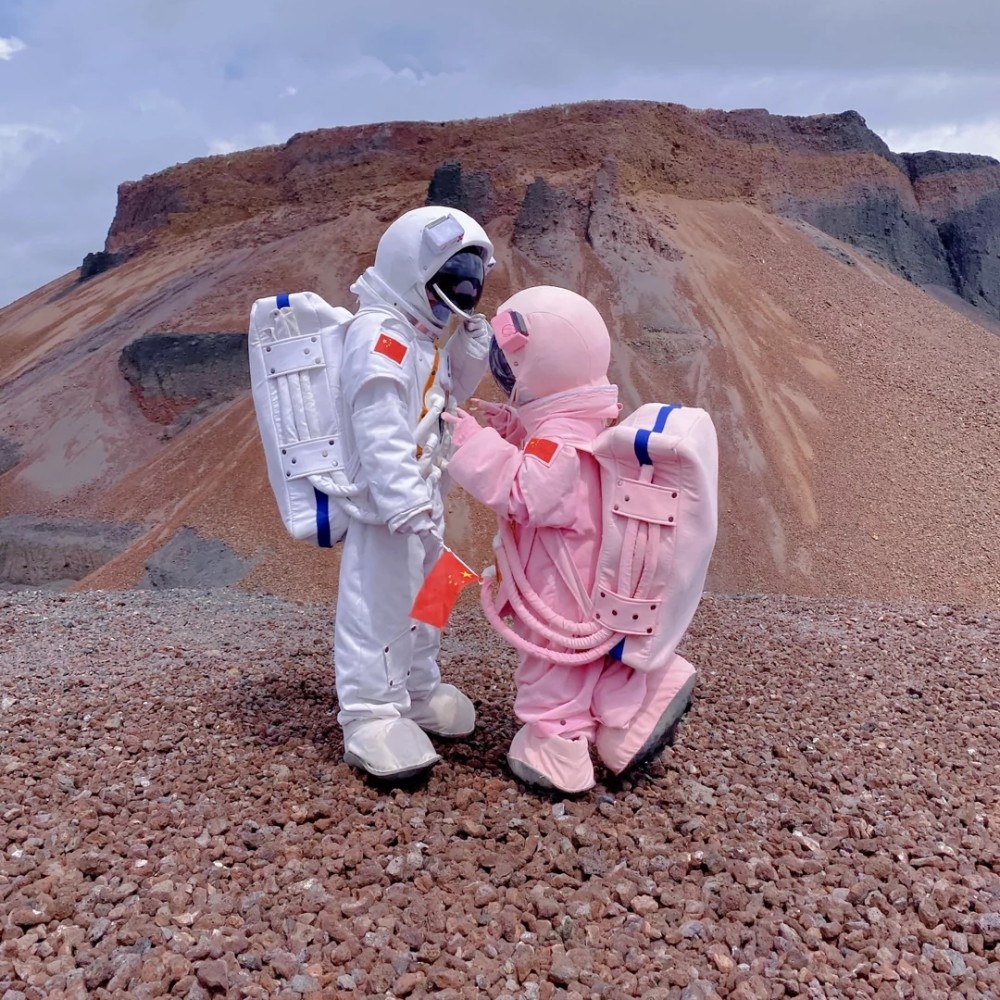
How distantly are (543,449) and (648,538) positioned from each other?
20.2 inches

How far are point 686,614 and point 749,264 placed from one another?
13.6m

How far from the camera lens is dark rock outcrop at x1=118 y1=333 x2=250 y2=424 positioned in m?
14.8

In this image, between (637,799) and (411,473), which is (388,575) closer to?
(411,473)

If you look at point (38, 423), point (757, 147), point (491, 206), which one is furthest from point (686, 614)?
point (757, 147)

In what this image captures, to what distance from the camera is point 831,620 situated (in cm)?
704

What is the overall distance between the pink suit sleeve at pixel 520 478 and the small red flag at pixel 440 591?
282 millimetres

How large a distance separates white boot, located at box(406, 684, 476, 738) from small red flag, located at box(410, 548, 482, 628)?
74 cm

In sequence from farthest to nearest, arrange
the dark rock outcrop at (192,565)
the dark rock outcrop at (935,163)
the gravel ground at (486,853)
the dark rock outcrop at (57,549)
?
the dark rock outcrop at (935,163), the dark rock outcrop at (57,549), the dark rock outcrop at (192,565), the gravel ground at (486,853)

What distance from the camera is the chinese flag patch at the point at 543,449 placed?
3.44 m

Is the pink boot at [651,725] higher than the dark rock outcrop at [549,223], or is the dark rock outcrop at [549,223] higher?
the dark rock outcrop at [549,223]

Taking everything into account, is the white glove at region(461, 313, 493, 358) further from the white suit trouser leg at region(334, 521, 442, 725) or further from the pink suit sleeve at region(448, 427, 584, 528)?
the white suit trouser leg at region(334, 521, 442, 725)

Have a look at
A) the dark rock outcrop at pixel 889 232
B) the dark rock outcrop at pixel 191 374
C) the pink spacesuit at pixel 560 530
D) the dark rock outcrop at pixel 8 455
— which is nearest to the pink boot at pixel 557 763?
the pink spacesuit at pixel 560 530

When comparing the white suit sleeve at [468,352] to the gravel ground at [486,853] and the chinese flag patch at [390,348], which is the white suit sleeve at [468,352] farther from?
the gravel ground at [486,853]

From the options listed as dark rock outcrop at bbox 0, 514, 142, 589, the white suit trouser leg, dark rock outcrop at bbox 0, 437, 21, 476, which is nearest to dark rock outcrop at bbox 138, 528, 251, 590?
dark rock outcrop at bbox 0, 514, 142, 589
